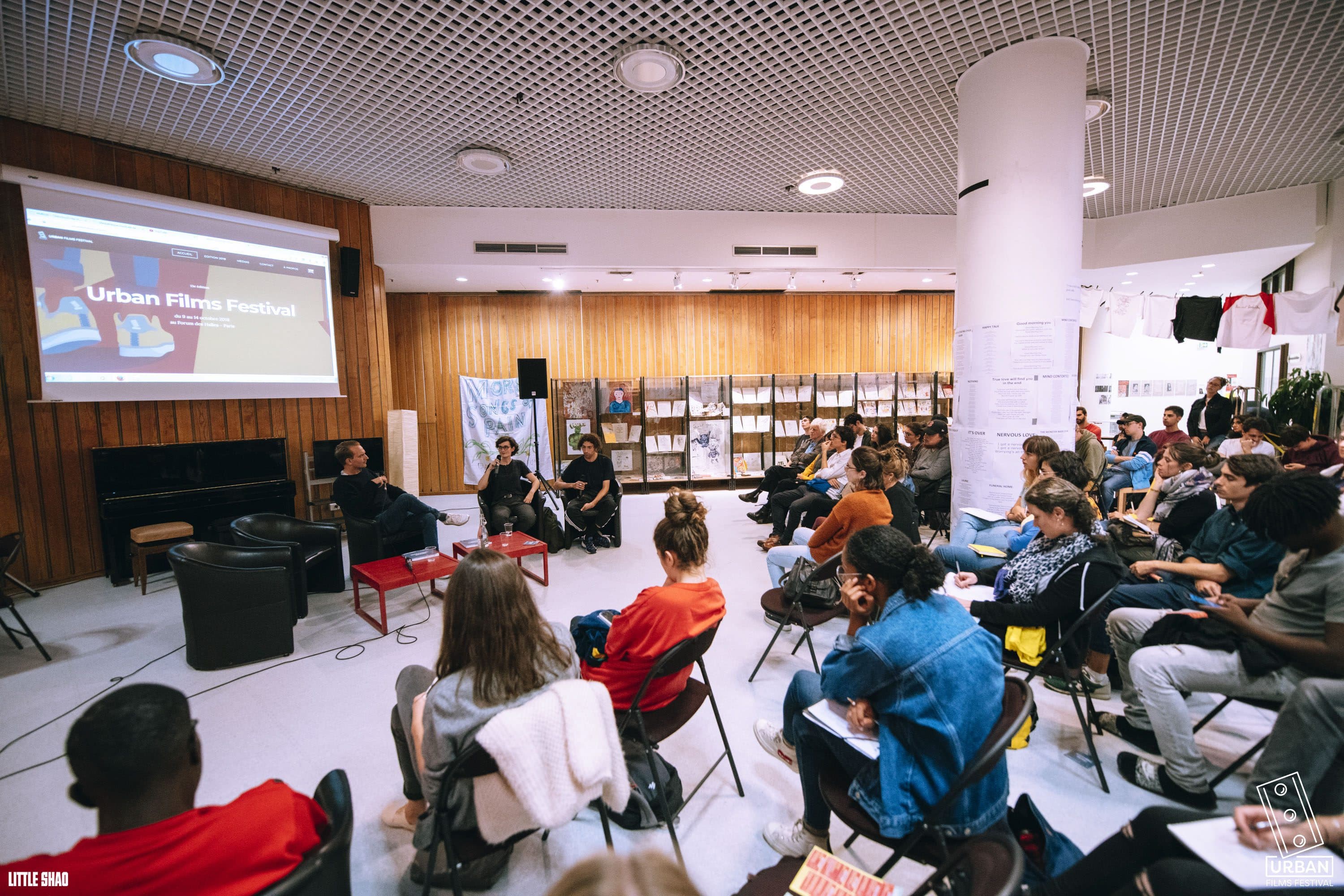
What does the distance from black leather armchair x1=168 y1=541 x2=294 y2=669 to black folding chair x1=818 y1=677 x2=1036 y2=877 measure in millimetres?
3379

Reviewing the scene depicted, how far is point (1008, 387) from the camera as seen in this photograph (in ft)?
12.9

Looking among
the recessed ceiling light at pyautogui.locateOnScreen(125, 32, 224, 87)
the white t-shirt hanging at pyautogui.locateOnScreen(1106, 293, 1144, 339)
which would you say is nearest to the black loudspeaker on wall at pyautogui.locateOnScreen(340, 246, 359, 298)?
the recessed ceiling light at pyautogui.locateOnScreen(125, 32, 224, 87)

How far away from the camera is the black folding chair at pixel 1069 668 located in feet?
6.98

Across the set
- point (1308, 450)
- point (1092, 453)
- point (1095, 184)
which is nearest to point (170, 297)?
point (1092, 453)

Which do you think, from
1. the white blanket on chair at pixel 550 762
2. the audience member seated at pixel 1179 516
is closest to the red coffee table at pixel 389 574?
the white blanket on chair at pixel 550 762

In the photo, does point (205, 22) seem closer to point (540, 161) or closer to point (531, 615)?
point (540, 161)

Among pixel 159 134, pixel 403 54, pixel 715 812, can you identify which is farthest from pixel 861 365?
pixel 159 134

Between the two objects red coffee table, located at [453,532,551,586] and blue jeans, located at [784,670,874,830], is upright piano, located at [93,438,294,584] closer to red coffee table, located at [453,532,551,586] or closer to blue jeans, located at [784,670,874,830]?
red coffee table, located at [453,532,551,586]

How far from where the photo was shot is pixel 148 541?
4.64 meters

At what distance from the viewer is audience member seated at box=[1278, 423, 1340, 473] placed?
4547 mm

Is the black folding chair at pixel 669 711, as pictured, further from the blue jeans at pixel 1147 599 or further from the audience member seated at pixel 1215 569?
the blue jeans at pixel 1147 599

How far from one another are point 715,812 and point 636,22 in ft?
14.0

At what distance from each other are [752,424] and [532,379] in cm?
376

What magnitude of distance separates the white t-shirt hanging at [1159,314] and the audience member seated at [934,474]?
154 inches
